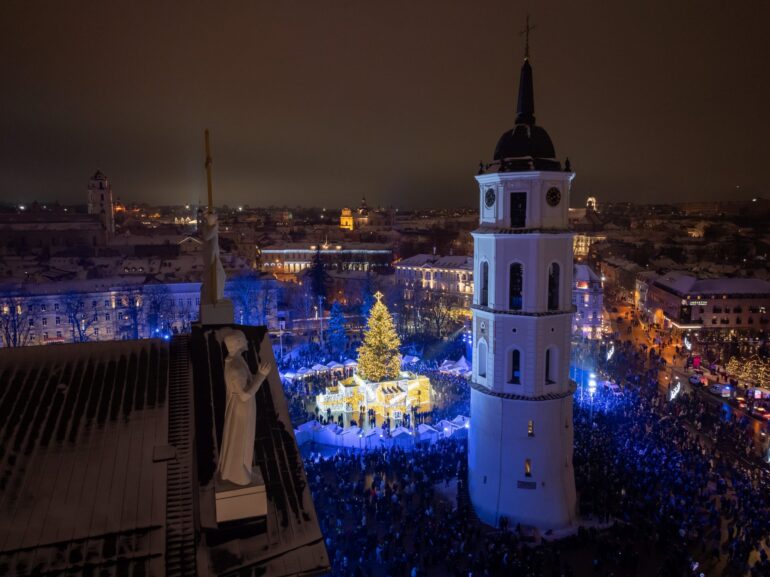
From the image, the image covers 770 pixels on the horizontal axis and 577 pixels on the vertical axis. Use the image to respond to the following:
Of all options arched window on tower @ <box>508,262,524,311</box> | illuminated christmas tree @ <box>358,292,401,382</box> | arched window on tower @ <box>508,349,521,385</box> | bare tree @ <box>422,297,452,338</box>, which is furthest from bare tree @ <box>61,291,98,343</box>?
arched window on tower @ <box>508,262,524,311</box>

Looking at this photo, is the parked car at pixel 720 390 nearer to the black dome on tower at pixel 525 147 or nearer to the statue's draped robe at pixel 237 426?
the black dome on tower at pixel 525 147

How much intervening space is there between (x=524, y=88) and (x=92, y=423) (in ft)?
43.4

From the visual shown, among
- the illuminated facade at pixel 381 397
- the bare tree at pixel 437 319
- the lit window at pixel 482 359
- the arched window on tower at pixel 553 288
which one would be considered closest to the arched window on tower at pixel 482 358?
the lit window at pixel 482 359

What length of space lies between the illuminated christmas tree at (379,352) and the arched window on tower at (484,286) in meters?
10.4

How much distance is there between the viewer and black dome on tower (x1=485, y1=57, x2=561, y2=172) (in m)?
15.1

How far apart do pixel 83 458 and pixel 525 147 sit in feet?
39.7

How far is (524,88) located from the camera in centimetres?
1603

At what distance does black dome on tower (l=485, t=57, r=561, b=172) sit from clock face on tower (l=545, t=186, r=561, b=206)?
555 millimetres

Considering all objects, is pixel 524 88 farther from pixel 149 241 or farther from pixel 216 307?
pixel 149 241

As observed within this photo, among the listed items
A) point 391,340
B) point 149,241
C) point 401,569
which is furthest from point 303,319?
point 401,569

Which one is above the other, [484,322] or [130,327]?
[484,322]

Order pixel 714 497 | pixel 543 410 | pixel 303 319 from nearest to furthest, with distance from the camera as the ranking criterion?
1. pixel 543 410
2. pixel 714 497
3. pixel 303 319

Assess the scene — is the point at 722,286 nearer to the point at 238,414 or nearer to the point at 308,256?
the point at 238,414

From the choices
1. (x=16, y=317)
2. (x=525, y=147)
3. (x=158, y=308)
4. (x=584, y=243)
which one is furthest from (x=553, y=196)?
(x=584, y=243)
